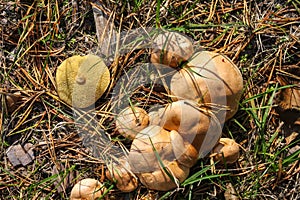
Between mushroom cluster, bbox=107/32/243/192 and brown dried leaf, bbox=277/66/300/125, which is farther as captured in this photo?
brown dried leaf, bbox=277/66/300/125

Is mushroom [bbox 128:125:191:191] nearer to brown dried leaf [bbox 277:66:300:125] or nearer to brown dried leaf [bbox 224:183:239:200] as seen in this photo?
brown dried leaf [bbox 224:183:239:200]

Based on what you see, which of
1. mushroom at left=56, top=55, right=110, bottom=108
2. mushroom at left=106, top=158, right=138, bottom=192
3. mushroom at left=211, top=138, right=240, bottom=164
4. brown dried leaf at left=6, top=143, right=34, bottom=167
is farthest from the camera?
brown dried leaf at left=6, top=143, right=34, bottom=167

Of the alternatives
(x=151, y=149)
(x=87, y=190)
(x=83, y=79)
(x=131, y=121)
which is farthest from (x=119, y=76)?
(x=87, y=190)

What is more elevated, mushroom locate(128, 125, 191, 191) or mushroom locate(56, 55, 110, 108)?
mushroom locate(56, 55, 110, 108)

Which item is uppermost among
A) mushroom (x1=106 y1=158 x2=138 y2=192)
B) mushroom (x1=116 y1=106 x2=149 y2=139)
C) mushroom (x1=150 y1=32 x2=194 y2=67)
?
mushroom (x1=150 y1=32 x2=194 y2=67)

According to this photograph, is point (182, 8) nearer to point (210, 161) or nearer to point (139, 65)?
point (139, 65)

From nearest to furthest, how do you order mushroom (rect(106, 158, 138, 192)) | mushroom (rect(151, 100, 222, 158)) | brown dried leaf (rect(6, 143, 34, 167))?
mushroom (rect(151, 100, 222, 158)) < mushroom (rect(106, 158, 138, 192)) < brown dried leaf (rect(6, 143, 34, 167))

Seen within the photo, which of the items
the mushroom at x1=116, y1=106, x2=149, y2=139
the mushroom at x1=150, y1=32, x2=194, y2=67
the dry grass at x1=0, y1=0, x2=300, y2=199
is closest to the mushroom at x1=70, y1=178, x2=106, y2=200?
the dry grass at x1=0, y1=0, x2=300, y2=199
